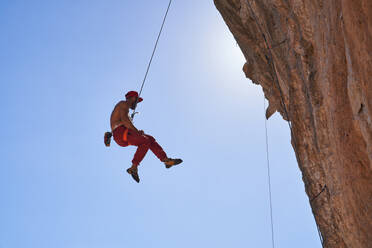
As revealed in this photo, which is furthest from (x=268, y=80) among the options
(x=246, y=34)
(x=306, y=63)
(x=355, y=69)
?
(x=355, y=69)

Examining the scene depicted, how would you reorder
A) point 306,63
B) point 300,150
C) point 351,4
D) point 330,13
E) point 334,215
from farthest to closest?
point 300,150, point 306,63, point 334,215, point 330,13, point 351,4

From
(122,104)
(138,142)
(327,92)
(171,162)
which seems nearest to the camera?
(327,92)

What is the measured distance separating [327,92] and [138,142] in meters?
3.03

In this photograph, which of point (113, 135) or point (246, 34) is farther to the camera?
point (246, 34)

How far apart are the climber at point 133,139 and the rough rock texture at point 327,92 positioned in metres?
2.20

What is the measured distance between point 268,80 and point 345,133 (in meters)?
3.14

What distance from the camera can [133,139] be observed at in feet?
20.0

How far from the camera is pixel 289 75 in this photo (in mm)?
5906

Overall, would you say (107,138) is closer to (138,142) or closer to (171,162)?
(138,142)

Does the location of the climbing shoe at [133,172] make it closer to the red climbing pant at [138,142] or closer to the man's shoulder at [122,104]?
the red climbing pant at [138,142]

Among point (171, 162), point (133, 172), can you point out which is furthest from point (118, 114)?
point (171, 162)

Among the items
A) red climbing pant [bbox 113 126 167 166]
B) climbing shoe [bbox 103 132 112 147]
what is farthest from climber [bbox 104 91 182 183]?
climbing shoe [bbox 103 132 112 147]

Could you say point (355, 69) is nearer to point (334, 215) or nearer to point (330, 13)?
point (330, 13)

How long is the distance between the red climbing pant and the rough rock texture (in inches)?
88.7
